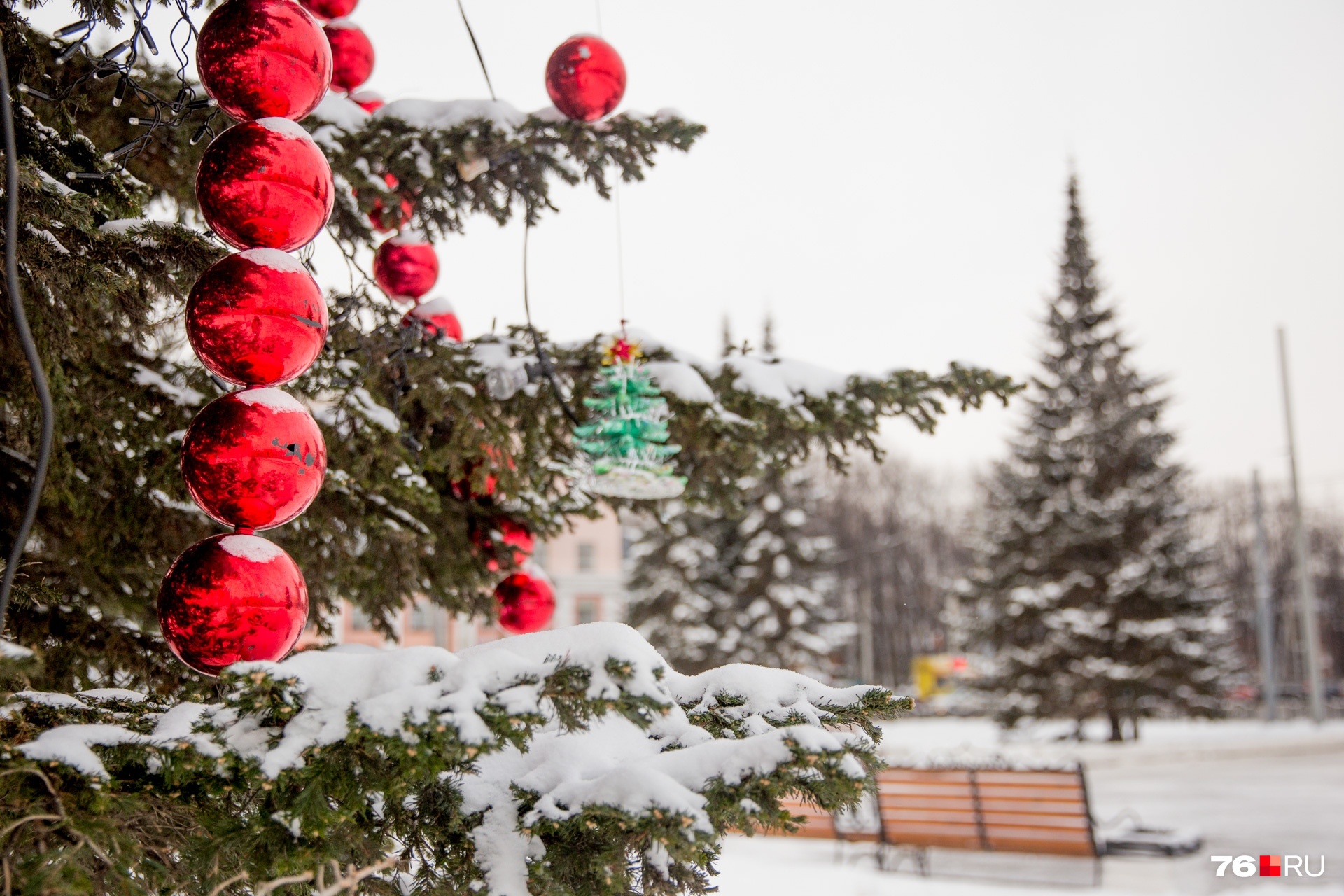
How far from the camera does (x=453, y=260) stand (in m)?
3.74

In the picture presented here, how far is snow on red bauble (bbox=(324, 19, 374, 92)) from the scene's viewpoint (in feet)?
10.8

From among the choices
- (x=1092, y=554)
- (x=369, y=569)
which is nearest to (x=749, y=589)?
(x=1092, y=554)

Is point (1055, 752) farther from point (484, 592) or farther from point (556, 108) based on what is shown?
point (556, 108)

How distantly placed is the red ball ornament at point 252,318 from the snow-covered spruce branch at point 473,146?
161cm

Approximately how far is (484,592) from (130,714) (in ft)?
9.03

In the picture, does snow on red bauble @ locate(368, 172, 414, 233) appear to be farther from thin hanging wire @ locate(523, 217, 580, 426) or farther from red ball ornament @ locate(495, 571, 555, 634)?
red ball ornament @ locate(495, 571, 555, 634)

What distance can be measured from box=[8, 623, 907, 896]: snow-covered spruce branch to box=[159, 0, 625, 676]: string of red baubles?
18cm

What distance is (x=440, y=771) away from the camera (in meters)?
1.21

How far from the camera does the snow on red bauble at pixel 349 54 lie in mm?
3307

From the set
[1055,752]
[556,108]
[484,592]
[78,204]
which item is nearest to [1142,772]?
[1055,752]

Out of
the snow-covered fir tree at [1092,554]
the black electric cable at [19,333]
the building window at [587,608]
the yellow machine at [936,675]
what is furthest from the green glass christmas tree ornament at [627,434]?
the building window at [587,608]

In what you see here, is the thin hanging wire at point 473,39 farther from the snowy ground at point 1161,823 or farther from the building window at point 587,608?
the building window at point 587,608

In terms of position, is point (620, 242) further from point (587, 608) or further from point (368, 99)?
point (587, 608)

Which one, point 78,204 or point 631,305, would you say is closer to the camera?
point 78,204
